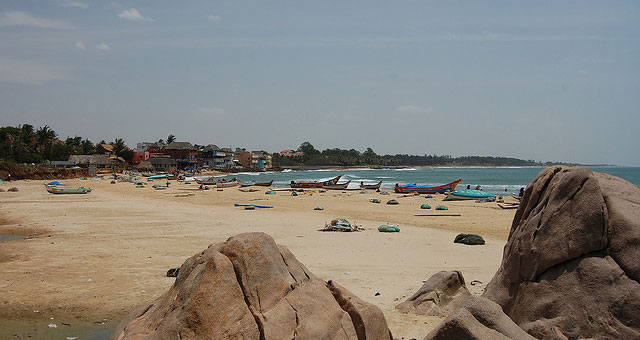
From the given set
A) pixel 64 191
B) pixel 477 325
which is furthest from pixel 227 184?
pixel 477 325

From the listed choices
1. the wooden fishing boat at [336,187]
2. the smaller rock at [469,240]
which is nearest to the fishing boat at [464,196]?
the wooden fishing boat at [336,187]

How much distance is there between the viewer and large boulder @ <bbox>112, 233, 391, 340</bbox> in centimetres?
612

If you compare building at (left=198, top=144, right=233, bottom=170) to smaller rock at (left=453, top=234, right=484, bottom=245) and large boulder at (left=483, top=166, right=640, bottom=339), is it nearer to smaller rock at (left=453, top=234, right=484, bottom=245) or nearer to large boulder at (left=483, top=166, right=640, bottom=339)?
smaller rock at (left=453, top=234, right=484, bottom=245)

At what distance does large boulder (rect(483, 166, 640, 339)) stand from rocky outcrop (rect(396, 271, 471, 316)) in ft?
4.93

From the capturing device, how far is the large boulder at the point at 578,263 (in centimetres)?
730

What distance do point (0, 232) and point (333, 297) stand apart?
2326 centimetres

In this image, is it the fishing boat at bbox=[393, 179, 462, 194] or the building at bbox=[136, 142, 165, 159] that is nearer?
the fishing boat at bbox=[393, 179, 462, 194]

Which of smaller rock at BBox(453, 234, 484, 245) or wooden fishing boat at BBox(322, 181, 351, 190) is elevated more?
smaller rock at BBox(453, 234, 484, 245)

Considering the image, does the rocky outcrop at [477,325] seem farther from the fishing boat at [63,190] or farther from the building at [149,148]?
the building at [149,148]

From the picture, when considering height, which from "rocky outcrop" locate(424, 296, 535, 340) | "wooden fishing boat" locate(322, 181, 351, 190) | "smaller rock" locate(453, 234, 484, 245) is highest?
"rocky outcrop" locate(424, 296, 535, 340)

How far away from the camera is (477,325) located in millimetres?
6078

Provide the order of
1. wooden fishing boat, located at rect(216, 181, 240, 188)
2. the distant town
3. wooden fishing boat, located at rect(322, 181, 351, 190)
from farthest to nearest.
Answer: the distant town
wooden fishing boat, located at rect(216, 181, 240, 188)
wooden fishing boat, located at rect(322, 181, 351, 190)

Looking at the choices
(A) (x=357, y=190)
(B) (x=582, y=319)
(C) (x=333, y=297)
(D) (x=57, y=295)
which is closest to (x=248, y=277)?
(C) (x=333, y=297)

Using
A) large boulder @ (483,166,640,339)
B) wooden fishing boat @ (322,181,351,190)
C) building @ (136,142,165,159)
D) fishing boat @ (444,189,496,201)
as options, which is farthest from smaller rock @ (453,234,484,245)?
building @ (136,142,165,159)
